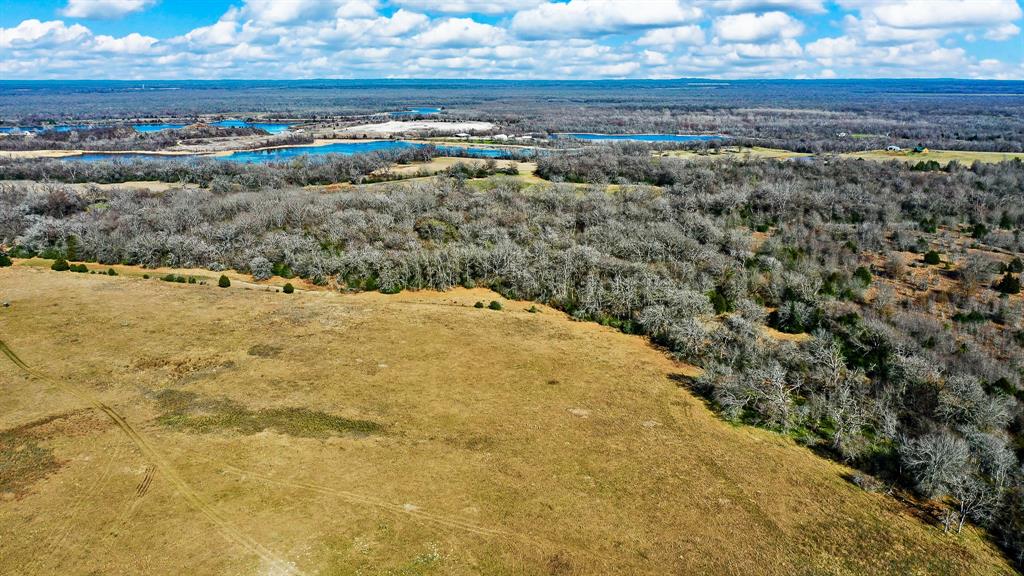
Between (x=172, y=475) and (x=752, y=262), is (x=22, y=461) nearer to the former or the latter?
(x=172, y=475)

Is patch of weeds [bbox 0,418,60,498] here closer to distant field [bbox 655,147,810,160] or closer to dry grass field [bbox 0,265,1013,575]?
dry grass field [bbox 0,265,1013,575]

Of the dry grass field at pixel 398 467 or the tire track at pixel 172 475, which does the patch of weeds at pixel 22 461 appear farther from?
the tire track at pixel 172 475

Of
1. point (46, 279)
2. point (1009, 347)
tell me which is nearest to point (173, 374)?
point (46, 279)

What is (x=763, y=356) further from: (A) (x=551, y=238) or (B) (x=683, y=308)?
(A) (x=551, y=238)

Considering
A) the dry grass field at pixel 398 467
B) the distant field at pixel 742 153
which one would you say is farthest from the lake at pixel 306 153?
the dry grass field at pixel 398 467

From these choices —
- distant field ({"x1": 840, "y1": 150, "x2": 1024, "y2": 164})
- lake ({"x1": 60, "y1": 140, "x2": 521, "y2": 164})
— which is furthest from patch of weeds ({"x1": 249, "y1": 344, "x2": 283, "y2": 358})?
distant field ({"x1": 840, "y1": 150, "x2": 1024, "y2": 164})

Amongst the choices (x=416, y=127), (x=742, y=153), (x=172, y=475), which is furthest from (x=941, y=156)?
(x=416, y=127)
